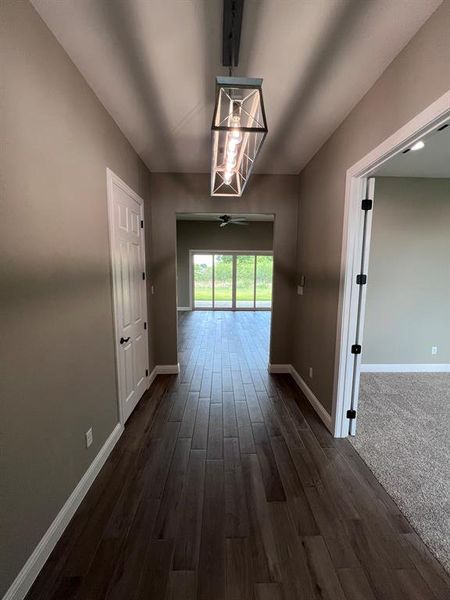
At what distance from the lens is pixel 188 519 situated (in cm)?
159

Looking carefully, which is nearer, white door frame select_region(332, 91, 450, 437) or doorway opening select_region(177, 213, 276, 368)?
white door frame select_region(332, 91, 450, 437)

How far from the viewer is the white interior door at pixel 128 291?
91.2 inches

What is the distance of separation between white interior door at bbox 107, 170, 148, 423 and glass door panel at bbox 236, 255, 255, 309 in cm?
608

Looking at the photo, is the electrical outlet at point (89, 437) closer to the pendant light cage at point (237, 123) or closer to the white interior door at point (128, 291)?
the white interior door at point (128, 291)

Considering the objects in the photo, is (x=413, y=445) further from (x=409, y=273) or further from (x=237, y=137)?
(x=237, y=137)

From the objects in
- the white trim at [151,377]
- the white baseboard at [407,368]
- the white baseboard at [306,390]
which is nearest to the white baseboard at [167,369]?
the white trim at [151,377]

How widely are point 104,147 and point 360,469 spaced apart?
3278mm

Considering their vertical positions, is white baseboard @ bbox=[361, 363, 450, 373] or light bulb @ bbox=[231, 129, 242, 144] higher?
light bulb @ bbox=[231, 129, 242, 144]

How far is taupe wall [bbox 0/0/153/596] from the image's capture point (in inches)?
44.7

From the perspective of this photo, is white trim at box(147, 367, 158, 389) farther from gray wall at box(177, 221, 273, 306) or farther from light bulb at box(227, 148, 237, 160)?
gray wall at box(177, 221, 273, 306)

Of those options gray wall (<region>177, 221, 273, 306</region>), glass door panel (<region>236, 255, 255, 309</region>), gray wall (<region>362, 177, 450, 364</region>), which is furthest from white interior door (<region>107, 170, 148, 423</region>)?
glass door panel (<region>236, 255, 255, 309</region>)

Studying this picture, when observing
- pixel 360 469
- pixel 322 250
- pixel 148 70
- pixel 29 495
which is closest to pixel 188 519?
pixel 29 495

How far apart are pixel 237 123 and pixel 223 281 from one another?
742cm

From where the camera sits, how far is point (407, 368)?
3.82m
